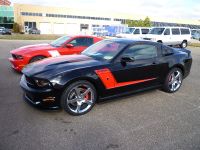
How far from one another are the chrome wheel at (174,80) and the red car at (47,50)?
12.2 feet

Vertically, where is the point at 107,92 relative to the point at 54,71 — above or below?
below

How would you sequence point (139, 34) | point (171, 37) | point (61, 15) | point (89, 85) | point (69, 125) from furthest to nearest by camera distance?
point (61, 15)
point (139, 34)
point (171, 37)
point (89, 85)
point (69, 125)

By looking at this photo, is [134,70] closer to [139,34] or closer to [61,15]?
[139,34]

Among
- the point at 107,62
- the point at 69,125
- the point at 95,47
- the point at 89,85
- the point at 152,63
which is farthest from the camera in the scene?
the point at 95,47

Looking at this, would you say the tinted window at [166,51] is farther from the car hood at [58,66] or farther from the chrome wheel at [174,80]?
the car hood at [58,66]

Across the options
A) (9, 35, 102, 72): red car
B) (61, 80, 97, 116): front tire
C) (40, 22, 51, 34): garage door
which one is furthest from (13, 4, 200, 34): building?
(61, 80, 97, 116): front tire

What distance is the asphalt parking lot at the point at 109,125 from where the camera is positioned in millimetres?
3197

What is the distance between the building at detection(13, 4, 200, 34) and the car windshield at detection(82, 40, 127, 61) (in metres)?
66.0

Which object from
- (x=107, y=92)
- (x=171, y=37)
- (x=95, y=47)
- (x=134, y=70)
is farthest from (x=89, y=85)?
(x=171, y=37)

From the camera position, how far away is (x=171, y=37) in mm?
18828

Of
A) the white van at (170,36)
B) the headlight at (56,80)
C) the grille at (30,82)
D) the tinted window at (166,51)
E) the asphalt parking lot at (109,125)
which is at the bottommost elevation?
the asphalt parking lot at (109,125)

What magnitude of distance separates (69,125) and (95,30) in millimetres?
40428

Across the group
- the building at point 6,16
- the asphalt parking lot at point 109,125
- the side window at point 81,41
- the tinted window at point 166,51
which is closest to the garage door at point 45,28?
the building at point 6,16

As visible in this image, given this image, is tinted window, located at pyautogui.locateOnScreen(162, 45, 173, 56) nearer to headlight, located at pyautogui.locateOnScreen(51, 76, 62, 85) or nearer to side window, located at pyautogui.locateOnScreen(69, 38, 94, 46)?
headlight, located at pyautogui.locateOnScreen(51, 76, 62, 85)
